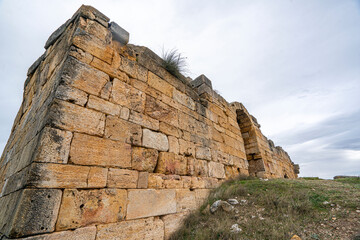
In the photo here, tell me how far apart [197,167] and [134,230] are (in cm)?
183

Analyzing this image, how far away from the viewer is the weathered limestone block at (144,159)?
8.74 ft

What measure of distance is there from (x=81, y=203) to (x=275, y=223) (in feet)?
9.00

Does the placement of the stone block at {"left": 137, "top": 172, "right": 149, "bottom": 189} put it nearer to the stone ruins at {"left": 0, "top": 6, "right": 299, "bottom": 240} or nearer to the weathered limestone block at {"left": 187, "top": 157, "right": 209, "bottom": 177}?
the stone ruins at {"left": 0, "top": 6, "right": 299, "bottom": 240}

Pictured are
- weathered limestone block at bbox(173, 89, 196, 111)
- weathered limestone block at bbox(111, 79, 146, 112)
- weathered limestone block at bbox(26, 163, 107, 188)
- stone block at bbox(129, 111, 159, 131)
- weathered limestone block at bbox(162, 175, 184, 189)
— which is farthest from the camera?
weathered limestone block at bbox(173, 89, 196, 111)

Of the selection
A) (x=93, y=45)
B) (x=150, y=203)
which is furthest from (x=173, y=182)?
(x=93, y=45)

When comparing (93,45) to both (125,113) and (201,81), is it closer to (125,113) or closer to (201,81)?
(125,113)

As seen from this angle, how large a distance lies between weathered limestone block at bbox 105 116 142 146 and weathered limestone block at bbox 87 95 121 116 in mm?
104

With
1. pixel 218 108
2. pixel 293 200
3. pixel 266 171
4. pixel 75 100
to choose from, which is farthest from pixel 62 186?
pixel 266 171

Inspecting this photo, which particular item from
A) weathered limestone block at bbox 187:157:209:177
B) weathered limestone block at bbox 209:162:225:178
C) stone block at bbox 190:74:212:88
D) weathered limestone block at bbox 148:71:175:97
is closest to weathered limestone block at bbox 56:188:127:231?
weathered limestone block at bbox 187:157:209:177

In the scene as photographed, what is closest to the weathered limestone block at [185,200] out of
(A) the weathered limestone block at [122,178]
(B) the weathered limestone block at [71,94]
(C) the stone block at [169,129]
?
(A) the weathered limestone block at [122,178]

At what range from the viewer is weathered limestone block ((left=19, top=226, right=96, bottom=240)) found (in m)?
1.67

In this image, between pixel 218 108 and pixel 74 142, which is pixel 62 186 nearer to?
pixel 74 142

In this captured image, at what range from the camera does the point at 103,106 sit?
2537 mm

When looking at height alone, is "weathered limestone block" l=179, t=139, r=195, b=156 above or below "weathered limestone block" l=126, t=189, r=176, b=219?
above
